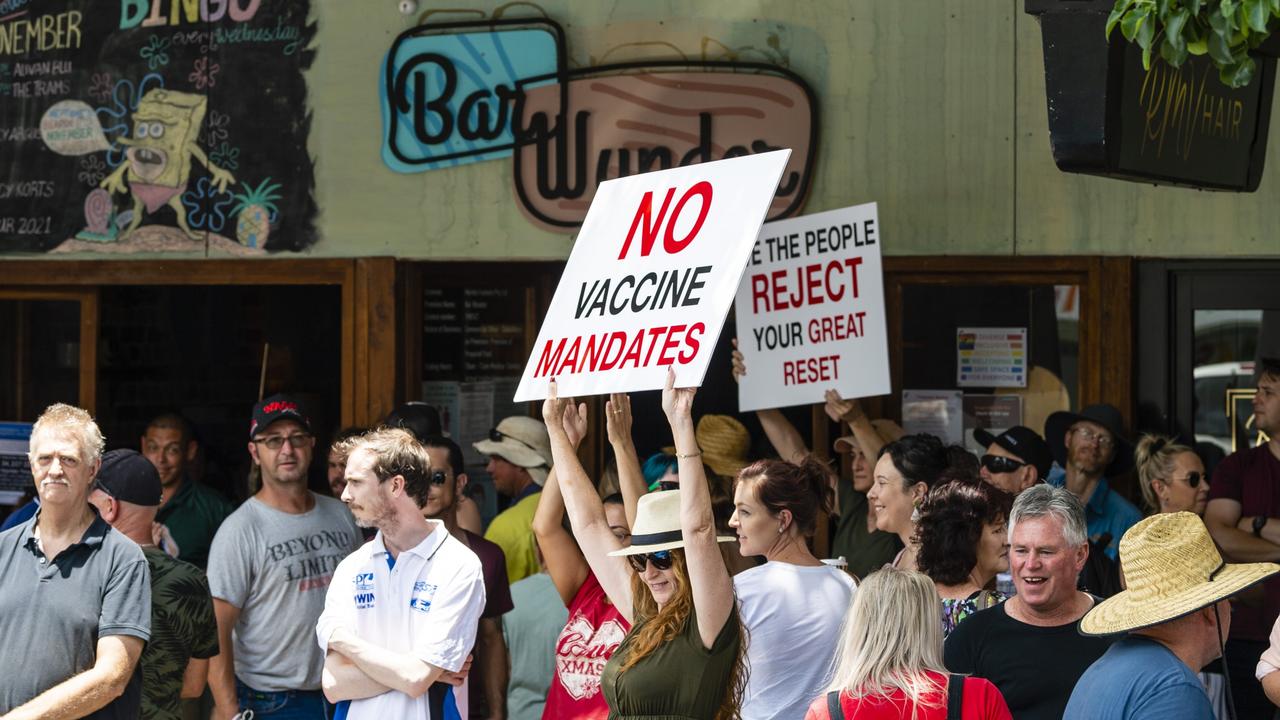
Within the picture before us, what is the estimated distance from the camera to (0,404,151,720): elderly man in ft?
16.7

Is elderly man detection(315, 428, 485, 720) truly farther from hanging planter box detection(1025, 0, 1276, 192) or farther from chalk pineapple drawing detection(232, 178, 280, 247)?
chalk pineapple drawing detection(232, 178, 280, 247)

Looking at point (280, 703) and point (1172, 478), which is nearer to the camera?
point (280, 703)

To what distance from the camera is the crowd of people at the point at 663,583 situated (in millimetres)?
3951

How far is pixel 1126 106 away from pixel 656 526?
190 cm

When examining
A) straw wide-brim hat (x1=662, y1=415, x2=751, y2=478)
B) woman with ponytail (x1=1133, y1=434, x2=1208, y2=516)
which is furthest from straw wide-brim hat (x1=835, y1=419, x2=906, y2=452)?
woman with ponytail (x1=1133, y1=434, x2=1208, y2=516)

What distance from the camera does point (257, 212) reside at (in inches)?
325

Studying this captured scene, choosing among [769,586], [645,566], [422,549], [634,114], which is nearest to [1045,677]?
[769,586]

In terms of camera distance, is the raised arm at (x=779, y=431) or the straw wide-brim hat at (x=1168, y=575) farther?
the raised arm at (x=779, y=431)

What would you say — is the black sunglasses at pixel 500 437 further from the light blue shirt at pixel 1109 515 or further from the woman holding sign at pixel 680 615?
the woman holding sign at pixel 680 615

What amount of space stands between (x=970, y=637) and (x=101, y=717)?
2.71 m

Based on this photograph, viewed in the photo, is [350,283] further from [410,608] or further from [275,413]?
[410,608]

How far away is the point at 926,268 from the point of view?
7926 mm

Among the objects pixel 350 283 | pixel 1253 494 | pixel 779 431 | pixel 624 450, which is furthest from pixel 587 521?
pixel 1253 494

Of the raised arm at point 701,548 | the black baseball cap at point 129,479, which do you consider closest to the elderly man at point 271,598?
the black baseball cap at point 129,479
